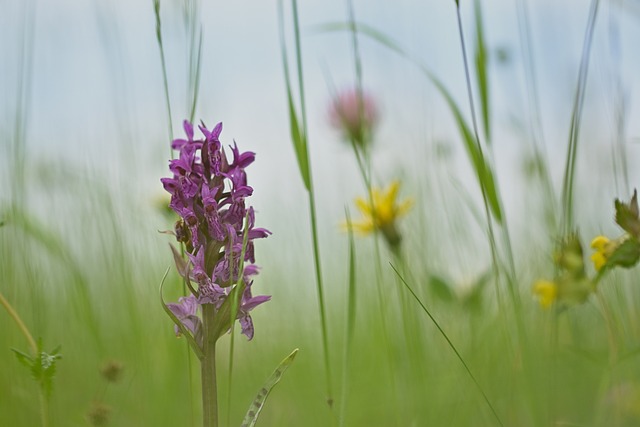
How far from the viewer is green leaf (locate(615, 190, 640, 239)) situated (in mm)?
766

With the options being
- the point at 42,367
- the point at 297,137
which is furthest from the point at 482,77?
the point at 42,367

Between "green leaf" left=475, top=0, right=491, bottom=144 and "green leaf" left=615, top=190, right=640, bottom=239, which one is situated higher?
"green leaf" left=475, top=0, right=491, bottom=144

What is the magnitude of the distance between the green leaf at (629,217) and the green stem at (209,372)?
436 millimetres

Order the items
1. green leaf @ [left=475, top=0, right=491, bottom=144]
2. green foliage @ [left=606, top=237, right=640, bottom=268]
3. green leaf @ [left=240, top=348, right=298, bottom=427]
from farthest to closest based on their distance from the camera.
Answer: green leaf @ [left=475, top=0, right=491, bottom=144] → green foliage @ [left=606, top=237, right=640, bottom=268] → green leaf @ [left=240, top=348, right=298, bottom=427]

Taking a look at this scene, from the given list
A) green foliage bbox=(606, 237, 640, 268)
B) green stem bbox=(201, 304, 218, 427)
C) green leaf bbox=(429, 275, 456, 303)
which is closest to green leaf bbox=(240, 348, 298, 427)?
green stem bbox=(201, 304, 218, 427)

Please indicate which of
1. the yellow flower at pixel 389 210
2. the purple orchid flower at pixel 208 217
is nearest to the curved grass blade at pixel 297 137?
the purple orchid flower at pixel 208 217

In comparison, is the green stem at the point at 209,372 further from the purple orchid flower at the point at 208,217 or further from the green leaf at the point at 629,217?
the green leaf at the point at 629,217

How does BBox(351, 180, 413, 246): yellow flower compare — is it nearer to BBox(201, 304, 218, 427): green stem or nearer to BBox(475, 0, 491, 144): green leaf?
BBox(475, 0, 491, 144): green leaf

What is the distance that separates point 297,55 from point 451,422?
1.68ft

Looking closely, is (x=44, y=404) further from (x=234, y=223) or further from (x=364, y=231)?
(x=364, y=231)

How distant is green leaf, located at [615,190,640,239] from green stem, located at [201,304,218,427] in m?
0.44

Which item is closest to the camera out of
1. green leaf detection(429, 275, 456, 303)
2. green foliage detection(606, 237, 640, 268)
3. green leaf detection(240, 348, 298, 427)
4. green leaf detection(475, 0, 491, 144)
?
green leaf detection(240, 348, 298, 427)

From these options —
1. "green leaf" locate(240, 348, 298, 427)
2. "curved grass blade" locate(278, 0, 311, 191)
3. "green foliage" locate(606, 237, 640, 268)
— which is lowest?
"green leaf" locate(240, 348, 298, 427)

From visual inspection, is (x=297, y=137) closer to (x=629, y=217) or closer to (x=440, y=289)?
(x=629, y=217)
